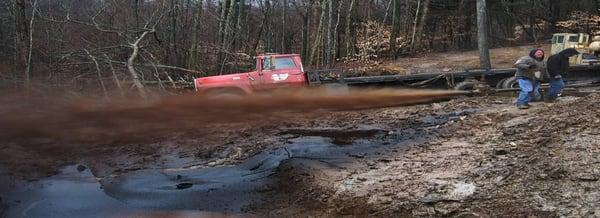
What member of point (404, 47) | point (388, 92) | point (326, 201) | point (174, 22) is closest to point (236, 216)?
point (326, 201)

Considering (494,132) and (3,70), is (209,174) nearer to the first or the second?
(494,132)

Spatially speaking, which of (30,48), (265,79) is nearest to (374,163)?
(265,79)

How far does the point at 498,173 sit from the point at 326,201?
6.72 feet

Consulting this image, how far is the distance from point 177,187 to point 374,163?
2843 millimetres

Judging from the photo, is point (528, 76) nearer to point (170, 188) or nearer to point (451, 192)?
point (451, 192)

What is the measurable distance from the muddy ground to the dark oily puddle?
4 centimetres

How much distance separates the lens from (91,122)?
1021 cm

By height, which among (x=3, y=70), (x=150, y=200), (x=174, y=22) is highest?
(x=174, y=22)

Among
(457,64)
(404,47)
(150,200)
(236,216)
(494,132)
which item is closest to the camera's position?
(236,216)

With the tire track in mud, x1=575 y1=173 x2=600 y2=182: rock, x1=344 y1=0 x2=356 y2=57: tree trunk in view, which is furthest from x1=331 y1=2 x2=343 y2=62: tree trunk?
x1=575 y1=173 x2=600 y2=182: rock

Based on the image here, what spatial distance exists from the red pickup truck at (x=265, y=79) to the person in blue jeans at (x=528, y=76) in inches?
217

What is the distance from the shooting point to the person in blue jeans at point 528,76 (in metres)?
11.9

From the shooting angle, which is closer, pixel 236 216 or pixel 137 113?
pixel 236 216

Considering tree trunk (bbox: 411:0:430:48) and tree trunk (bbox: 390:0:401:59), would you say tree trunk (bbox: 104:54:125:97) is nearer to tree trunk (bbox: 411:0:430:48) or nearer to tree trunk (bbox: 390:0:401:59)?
tree trunk (bbox: 390:0:401:59)
